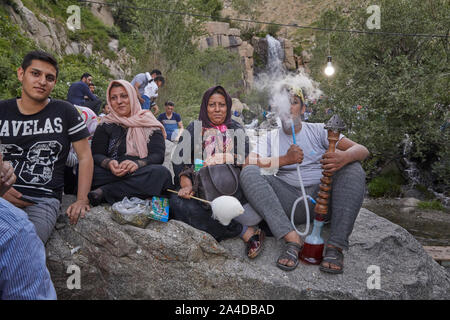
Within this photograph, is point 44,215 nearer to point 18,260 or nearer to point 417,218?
point 18,260

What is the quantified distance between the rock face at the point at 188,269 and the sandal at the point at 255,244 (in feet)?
0.18

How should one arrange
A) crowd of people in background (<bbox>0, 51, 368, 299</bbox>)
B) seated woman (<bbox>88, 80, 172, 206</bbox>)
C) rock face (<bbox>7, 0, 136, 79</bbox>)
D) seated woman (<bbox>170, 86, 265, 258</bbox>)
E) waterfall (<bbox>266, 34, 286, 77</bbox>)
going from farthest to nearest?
1. waterfall (<bbox>266, 34, 286, 77</bbox>)
2. rock face (<bbox>7, 0, 136, 79</bbox>)
3. seated woman (<bbox>88, 80, 172, 206</bbox>)
4. seated woman (<bbox>170, 86, 265, 258</bbox>)
5. crowd of people in background (<bbox>0, 51, 368, 299</bbox>)

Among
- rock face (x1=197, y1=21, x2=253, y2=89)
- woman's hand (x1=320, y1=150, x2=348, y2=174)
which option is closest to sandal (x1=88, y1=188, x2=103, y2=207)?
woman's hand (x1=320, y1=150, x2=348, y2=174)

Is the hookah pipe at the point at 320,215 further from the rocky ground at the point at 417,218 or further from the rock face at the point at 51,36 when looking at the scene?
→ the rock face at the point at 51,36

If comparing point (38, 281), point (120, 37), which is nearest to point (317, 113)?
point (38, 281)

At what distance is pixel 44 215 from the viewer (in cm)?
245

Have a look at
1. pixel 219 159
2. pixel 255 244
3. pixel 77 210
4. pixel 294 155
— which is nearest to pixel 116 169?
pixel 77 210

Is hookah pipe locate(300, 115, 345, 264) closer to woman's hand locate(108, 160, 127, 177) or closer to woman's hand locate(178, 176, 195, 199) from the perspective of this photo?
woman's hand locate(178, 176, 195, 199)

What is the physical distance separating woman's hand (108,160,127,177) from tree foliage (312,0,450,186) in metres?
8.07

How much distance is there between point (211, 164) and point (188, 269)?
2.75ft

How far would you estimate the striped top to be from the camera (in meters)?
1.02

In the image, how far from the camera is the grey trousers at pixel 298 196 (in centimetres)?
244
